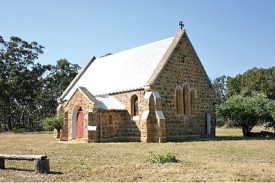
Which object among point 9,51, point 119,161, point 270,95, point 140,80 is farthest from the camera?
point 270,95

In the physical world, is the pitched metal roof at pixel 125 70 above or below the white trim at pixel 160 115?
above

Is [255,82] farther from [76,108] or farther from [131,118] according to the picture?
[76,108]

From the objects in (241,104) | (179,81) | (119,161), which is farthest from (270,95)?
(119,161)

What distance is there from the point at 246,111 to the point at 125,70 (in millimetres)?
11353

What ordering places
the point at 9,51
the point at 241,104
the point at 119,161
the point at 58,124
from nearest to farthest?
1. the point at 119,161
2. the point at 241,104
3. the point at 58,124
4. the point at 9,51

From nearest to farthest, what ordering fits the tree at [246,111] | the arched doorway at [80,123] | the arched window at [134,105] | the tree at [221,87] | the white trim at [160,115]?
the white trim at [160,115] → the arched window at [134,105] → the arched doorway at [80,123] → the tree at [246,111] → the tree at [221,87]

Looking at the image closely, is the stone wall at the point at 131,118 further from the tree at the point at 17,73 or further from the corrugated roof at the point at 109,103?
the tree at the point at 17,73

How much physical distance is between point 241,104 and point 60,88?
154ft

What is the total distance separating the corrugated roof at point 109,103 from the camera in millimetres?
24897

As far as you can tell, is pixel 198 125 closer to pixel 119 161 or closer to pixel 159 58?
pixel 159 58

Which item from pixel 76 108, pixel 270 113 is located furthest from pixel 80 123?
pixel 270 113

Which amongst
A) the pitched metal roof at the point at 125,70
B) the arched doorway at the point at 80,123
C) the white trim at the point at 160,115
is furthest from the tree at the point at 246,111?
the arched doorway at the point at 80,123

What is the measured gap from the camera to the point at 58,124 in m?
30.8

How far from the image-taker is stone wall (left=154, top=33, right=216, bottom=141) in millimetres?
24922
